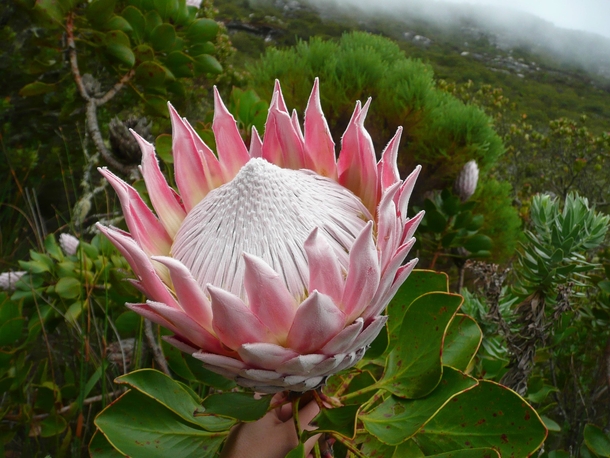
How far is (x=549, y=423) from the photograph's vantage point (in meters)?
1.12

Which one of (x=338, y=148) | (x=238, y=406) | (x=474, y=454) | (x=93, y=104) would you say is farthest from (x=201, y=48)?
(x=474, y=454)

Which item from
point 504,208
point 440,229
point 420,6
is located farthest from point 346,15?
point 440,229

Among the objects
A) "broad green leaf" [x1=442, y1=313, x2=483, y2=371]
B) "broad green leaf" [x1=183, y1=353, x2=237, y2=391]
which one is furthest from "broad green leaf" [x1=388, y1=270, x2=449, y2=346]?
"broad green leaf" [x1=183, y1=353, x2=237, y2=391]

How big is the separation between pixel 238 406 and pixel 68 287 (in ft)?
2.54

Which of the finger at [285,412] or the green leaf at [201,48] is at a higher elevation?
the green leaf at [201,48]

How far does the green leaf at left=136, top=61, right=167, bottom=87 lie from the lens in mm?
1393

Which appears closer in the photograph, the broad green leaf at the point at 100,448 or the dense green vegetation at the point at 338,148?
the broad green leaf at the point at 100,448

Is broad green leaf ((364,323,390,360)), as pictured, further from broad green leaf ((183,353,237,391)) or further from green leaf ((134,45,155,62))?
green leaf ((134,45,155,62))

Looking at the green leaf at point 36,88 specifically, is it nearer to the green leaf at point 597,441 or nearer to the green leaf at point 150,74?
the green leaf at point 150,74

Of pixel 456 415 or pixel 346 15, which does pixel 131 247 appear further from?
pixel 346 15

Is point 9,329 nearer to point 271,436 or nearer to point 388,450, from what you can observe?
point 271,436

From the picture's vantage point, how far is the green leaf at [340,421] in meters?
0.49

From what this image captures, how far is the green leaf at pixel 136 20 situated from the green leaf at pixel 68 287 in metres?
0.82

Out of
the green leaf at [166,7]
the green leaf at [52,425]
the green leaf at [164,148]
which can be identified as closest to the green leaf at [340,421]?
the green leaf at [164,148]
